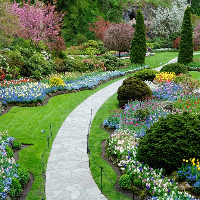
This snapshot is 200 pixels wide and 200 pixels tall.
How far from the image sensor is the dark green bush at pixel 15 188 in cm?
506

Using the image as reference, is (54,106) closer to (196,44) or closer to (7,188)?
(7,188)

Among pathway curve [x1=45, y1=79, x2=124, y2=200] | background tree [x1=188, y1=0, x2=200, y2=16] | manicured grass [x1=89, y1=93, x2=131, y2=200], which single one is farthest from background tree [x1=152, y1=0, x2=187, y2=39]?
pathway curve [x1=45, y1=79, x2=124, y2=200]

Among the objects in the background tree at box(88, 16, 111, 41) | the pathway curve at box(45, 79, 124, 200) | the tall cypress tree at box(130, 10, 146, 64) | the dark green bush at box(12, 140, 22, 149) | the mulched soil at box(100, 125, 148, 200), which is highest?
the background tree at box(88, 16, 111, 41)

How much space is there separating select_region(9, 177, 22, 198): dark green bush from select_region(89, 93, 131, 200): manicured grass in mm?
1653

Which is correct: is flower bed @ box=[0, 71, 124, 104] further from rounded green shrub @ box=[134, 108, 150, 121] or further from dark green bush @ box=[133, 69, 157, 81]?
rounded green shrub @ box=[134, 108, 150, 121]

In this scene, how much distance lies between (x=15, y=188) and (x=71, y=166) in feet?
5.24

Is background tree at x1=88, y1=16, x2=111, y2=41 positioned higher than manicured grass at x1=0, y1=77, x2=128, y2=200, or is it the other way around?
background tree at x1=88, y1=16, x2=111, y2=41

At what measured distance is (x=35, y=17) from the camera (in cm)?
2050

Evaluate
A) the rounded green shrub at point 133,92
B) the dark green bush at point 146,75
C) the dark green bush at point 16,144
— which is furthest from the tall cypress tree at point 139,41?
the dark green bush at point 16,144

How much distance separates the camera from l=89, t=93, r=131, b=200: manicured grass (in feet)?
17.9

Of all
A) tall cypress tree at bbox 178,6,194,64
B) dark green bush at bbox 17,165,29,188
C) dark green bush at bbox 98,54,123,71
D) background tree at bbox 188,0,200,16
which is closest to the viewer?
dark green bush at bbox 17,165,29,188

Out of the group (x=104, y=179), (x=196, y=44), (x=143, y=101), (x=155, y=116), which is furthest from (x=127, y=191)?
(x=196, y=44)

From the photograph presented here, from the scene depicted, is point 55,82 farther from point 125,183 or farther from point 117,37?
point 117,37

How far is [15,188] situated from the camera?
5184 mm
